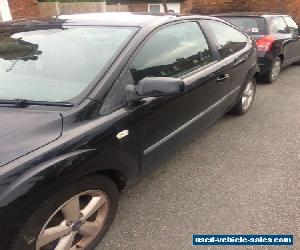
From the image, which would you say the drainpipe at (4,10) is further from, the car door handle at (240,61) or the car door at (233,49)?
the car door handle at (240,61)

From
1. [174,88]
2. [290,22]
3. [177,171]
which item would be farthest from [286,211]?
[290,22]

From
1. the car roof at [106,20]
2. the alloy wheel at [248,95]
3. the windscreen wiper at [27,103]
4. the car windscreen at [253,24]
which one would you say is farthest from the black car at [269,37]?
the windscreen wiper at [27,103]

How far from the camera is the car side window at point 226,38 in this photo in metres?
3.83

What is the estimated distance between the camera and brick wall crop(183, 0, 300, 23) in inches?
542

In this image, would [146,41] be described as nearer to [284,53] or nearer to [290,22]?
[284,53]

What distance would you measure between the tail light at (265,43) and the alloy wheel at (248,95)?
67.9 inches

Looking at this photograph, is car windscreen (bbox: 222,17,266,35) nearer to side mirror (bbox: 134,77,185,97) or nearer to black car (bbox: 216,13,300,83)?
black car (bbox: 216,13,300,83)

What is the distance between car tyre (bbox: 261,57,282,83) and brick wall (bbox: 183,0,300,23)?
7.93 meters

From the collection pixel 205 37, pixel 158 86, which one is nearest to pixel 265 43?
pixel 205 37

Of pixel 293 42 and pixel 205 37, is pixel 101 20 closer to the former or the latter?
pixel 205 37

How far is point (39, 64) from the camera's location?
101 inches

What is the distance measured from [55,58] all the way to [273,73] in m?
5.49

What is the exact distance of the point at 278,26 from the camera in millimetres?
6996

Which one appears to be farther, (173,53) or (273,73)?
(273,73)
